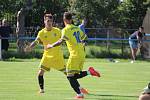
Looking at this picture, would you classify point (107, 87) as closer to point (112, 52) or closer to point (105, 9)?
point (112, 52)

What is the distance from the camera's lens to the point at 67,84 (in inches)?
626

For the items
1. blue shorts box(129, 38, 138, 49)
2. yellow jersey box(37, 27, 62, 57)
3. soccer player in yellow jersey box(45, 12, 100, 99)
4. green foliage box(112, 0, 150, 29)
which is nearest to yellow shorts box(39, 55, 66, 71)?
yellow jersey box(37, 27, 62, 57)

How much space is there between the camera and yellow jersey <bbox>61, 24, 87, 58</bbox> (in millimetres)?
12531

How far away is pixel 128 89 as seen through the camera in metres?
14.7

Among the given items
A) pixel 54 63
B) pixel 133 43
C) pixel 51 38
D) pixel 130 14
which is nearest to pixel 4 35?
pixel 133 43

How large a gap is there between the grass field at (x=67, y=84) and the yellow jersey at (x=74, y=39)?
102 centimetres

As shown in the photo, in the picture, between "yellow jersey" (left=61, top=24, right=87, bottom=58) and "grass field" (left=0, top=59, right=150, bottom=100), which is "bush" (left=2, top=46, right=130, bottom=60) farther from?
"yellow jersey" (left=61, top=24, right=87, bottom=58)

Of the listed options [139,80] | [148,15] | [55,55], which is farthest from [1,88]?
[148,15]

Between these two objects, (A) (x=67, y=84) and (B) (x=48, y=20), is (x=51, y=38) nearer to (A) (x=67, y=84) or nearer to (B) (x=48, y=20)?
(B) (x=48, y=20)

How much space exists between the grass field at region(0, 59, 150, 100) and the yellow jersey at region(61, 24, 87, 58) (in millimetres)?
1018

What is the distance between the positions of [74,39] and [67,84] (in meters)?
3.46

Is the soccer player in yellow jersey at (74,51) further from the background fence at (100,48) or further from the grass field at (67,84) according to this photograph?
the background fence at (100,48)

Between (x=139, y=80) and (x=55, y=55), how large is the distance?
13.9 ft

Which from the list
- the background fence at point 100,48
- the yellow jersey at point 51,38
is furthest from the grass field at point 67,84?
the background fence at point 100,48
